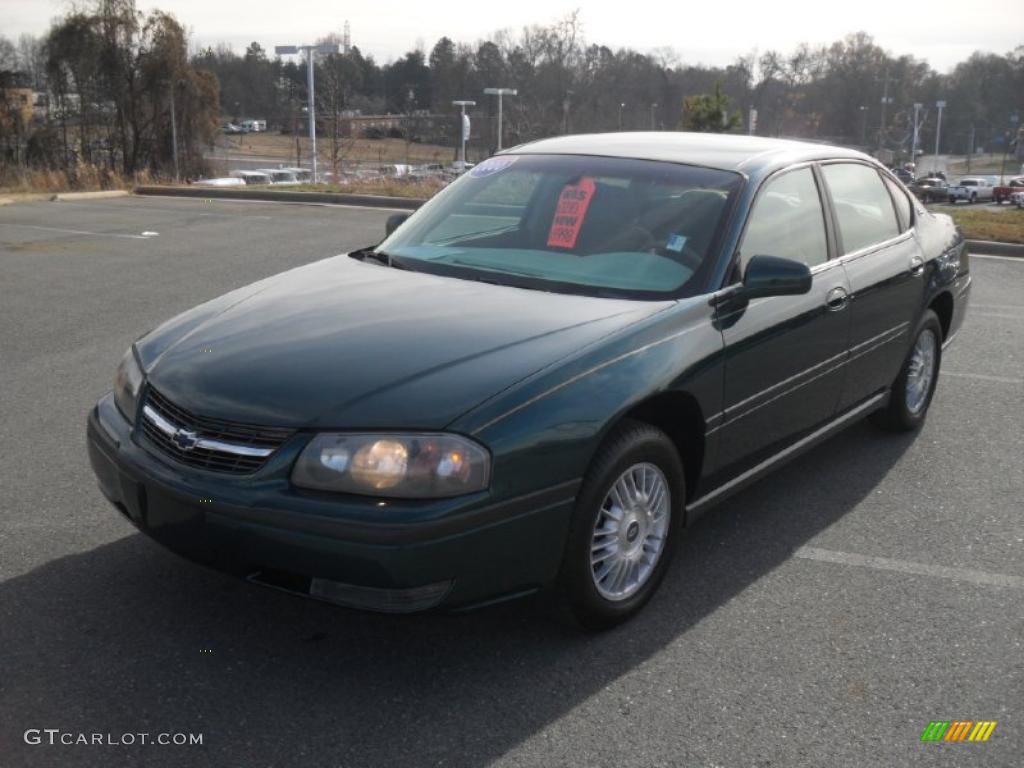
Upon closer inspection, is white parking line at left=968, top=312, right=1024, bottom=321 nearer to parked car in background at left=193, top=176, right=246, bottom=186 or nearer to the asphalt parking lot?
the asphalt parking lot

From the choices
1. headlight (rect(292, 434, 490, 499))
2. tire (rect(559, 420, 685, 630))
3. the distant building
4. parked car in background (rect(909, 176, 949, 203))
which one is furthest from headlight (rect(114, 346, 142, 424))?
parked car in background (rect(909, 176, 949, 203))

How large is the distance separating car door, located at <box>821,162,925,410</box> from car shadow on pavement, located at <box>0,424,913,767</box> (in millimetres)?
1372

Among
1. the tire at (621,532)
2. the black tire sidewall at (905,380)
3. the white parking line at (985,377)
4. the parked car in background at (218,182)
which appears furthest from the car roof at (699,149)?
the parked car in background at (218,182)

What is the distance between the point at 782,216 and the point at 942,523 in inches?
58.9

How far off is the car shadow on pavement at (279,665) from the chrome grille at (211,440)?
1.91 feet

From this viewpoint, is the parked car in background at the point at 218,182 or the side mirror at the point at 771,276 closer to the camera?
the side mirror at the point at 771,276

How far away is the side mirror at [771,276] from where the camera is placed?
13.0 feet

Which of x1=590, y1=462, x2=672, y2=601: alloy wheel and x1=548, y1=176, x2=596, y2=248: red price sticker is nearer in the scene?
x1=590, y1=462, x2=672, y2=601: alloy wheel

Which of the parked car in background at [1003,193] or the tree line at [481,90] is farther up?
the tree line at [481,90]

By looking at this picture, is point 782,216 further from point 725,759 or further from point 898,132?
point 898,132

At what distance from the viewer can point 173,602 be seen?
3615 millimetres

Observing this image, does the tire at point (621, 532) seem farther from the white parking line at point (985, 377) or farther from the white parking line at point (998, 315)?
the white parking line at point (998, 315)

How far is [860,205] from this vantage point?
5.17m

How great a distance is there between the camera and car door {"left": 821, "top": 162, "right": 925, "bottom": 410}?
4.85 m
